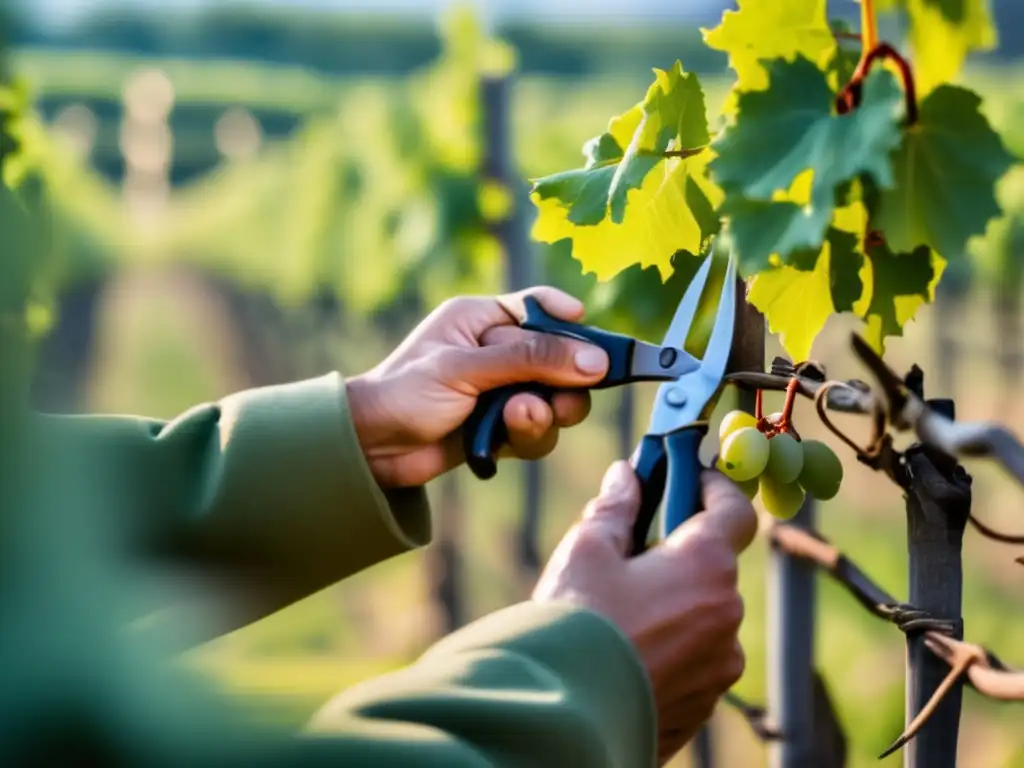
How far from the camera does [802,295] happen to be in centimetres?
144

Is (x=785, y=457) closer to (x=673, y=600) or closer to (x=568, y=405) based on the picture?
(x=673, y=600)

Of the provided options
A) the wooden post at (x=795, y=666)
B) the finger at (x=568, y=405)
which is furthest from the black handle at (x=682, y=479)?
the wooden post at (x=795, y=666)

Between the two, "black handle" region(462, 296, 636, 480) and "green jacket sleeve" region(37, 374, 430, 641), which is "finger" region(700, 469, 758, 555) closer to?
"black handle" region(462, 296, 636, 480)

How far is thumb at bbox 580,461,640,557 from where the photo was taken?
1350 millimetres

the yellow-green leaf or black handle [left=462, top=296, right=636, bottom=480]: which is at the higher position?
the yellow-green leaf

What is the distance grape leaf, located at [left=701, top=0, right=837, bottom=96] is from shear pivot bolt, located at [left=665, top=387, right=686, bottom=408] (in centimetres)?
42

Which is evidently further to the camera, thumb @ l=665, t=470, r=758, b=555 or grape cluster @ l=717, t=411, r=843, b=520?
grape cluster @ l=717, t=411, r=843, b=520

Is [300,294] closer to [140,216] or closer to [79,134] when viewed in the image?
[140,216]

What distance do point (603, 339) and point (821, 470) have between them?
41cm

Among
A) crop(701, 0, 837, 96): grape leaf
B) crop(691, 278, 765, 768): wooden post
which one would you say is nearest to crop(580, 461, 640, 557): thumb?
crop(691, 278, 765, 768): wooden post

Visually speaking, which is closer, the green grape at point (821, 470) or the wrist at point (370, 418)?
the green grape at point (821, 470)

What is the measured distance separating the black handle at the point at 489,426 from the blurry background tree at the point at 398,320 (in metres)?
0.27

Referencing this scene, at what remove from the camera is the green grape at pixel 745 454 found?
145 centimetres

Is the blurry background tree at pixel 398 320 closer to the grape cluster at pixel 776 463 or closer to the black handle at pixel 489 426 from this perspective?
the black handle at pixel 489 426
